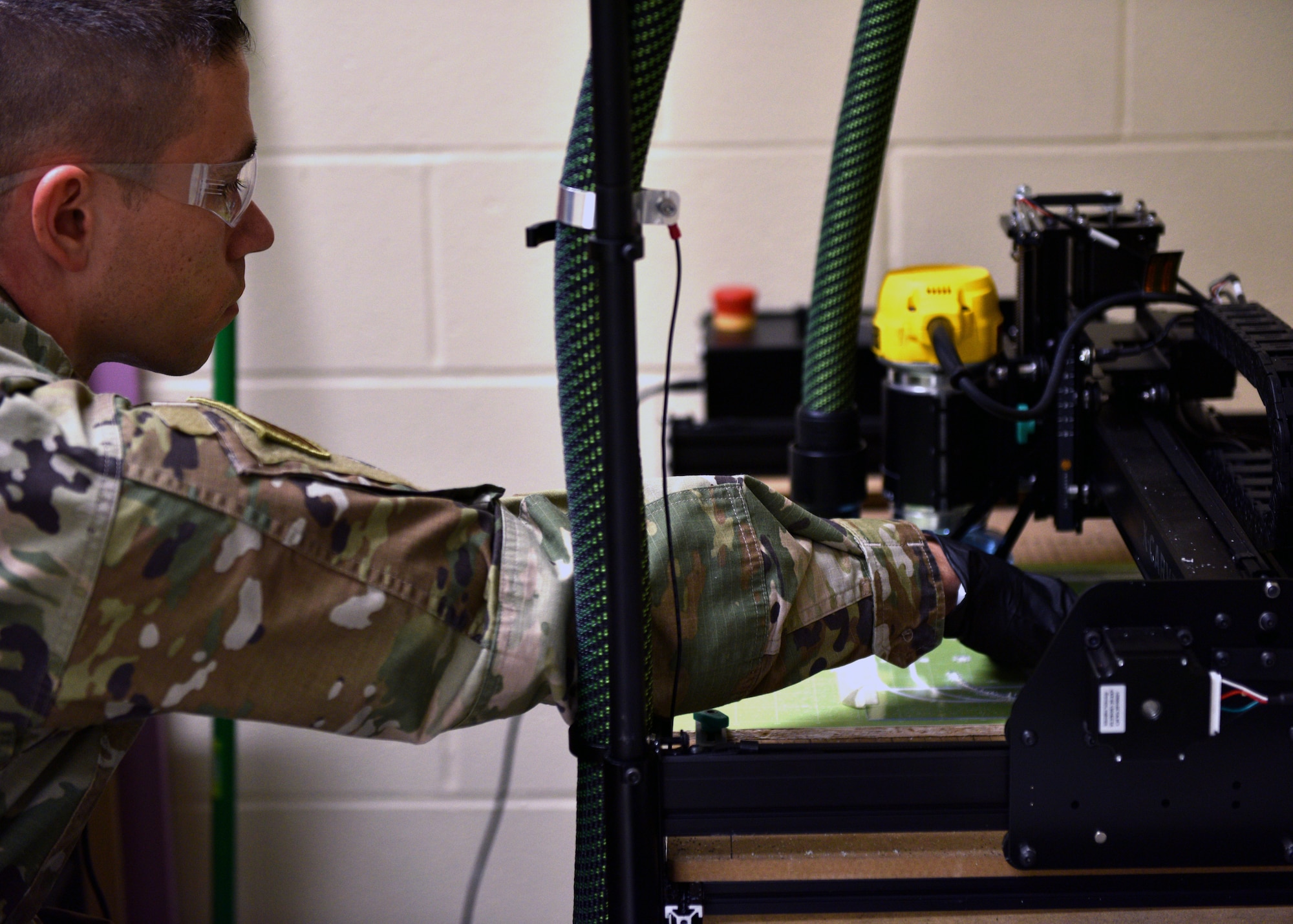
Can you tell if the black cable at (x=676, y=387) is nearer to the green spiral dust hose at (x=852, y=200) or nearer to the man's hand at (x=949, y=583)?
the green spiral dust hose at (x=852, y=200)

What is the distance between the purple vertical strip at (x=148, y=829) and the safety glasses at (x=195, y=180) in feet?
3.67

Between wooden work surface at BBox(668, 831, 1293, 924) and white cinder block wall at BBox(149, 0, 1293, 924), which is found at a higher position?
white cinder block wall at BBox(149, 0, 1293, 924)

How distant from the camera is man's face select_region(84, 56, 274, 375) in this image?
79 centimetres

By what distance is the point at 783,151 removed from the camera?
1.63 meters

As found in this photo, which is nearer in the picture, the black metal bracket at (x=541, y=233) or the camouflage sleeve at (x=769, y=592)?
the black metal bracket at (x=541, y=233)

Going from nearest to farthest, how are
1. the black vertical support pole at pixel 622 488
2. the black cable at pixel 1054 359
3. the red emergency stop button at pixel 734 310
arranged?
the black vertical support pole at pixel 622 488 → the black cable at pixel 1054 359 → the red emergency stop button at pixel 734 310

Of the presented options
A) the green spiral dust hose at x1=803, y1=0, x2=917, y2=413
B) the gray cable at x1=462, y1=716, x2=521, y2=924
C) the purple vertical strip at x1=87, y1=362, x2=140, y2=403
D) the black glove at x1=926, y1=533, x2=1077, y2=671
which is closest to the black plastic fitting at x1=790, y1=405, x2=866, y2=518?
the green spiral dust hose at x1=803, y1=0, x2=917, y2=413

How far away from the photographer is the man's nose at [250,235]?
0.87 m

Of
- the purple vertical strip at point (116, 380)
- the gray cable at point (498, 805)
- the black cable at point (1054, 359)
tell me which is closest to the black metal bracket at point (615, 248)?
the black cable at point (1054, 359)

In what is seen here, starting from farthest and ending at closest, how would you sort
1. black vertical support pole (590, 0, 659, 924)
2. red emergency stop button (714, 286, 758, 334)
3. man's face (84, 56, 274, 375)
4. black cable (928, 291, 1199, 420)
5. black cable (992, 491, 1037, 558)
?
red emergency stop button (714, 286, 758, 334) → black cable (992, 491, 1037, 558) → black cable (928, 291, 1199, 420) → man's face (84, 56, 274, 375) → black vertical support pole (590, 0, 659, 924)

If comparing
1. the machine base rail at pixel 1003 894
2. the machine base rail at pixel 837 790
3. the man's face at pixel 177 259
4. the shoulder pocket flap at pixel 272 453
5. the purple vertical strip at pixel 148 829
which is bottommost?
the purple vertical strip at pixel 148 829

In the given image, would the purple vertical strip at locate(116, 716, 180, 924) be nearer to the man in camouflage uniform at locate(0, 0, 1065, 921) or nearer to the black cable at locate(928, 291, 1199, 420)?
the man in camouflage uniform at locate(0, 0, 1065, 921)

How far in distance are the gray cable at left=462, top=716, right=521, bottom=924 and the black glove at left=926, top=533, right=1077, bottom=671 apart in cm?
108

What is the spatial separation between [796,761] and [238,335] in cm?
127
